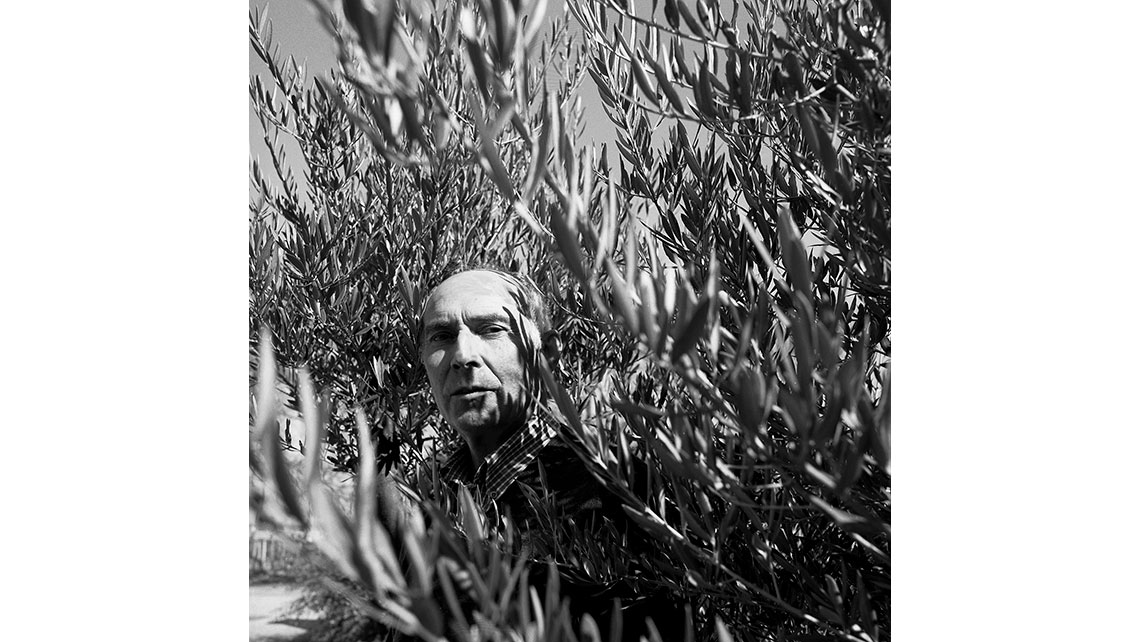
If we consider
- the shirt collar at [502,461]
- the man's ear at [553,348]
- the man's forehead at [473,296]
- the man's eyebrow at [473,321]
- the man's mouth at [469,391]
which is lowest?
the shirt collar at [502,461]

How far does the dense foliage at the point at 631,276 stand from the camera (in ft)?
1.76

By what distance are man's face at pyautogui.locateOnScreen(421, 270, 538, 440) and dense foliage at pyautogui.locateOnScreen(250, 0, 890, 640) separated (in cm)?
3

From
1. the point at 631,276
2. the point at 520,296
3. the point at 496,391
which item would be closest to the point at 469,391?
the point at 496,391

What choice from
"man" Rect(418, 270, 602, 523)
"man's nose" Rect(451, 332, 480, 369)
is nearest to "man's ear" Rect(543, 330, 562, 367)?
"man" Rect(418, 270, 602, 523)

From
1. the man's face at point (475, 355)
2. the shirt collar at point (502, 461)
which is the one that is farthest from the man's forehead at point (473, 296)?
the shirt collar at point (502, 461)

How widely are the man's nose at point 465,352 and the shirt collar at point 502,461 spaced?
103mm

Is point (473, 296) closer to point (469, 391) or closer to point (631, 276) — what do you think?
point (469, 391)

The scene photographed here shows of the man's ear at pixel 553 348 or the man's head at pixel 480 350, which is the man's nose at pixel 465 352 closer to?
the man's head at pixel 480 350

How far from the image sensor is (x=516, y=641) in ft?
1.75

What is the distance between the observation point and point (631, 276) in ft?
1.92

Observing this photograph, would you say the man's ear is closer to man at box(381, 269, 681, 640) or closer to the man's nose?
man at box(381, 269, 681, 640)
